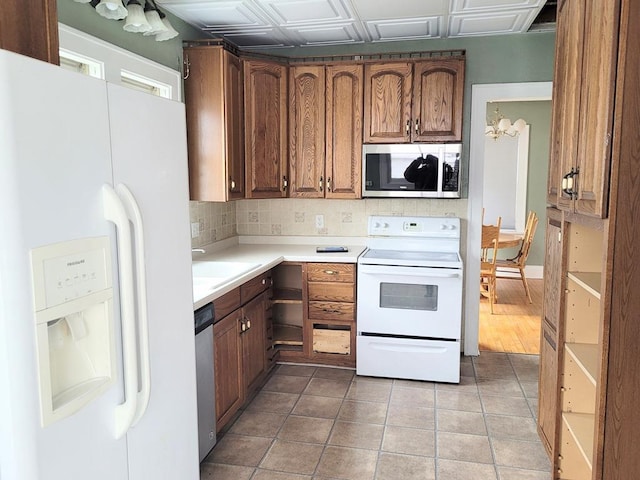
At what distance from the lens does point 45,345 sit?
3.39ft

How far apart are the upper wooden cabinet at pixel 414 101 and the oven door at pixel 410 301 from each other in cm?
97

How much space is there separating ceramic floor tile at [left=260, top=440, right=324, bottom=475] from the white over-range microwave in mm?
1870

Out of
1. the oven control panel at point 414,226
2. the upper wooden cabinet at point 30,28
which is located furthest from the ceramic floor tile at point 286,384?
the upper wooden cabinet at point 30,28

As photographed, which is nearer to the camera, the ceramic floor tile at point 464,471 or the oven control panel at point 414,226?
the ceramic floor tile at point 464,471

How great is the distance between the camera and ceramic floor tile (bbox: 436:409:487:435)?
2941mm

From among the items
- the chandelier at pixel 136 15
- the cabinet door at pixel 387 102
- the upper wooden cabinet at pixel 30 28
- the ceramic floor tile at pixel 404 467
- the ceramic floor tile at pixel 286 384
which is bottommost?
the ceramic floor tile at pixel 404 467

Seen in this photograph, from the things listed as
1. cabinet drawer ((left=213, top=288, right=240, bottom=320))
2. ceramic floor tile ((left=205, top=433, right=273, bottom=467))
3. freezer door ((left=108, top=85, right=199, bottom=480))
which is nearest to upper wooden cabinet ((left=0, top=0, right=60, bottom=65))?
freezer door ((left=108, top=85, right=199, bottom=480))

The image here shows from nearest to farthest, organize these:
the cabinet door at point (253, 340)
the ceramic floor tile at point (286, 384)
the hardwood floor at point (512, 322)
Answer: the cabinet door at point (253, 340)
the ceramic floor tile at point (286, 384)
the hardwood floor at point (512, 322)

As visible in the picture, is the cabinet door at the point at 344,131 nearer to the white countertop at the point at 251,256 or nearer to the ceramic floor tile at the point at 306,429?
the white countertop at the point at 251,256

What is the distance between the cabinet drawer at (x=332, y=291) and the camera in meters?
3.74

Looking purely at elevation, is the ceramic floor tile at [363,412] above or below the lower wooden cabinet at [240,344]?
below

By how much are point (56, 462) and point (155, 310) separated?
1.52 ft

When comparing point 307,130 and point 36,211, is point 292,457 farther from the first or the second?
point 307,130

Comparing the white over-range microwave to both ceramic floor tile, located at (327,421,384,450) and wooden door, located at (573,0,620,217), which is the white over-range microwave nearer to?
ceramic floor tile, located at (327,421,384,450)
